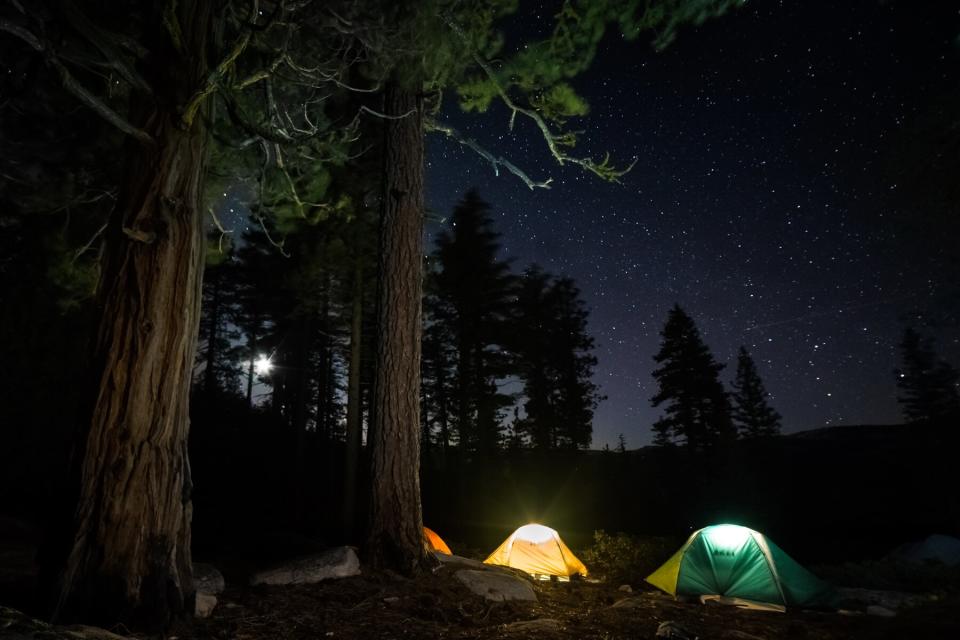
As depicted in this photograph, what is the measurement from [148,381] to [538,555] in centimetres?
763

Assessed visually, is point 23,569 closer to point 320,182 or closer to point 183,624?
point 183,624

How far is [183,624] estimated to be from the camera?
11.8ft

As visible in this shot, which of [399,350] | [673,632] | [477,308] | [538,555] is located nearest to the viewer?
[673,632]

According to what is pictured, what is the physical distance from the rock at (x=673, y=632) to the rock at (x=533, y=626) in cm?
93

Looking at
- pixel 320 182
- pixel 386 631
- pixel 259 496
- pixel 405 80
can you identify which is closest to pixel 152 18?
pixel 405 80

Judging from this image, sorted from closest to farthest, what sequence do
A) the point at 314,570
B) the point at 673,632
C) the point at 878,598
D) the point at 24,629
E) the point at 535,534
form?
the point at 24,629 < the point at 673,632 < the point at 314,570 < the point at 878,598 < the point at 535,534

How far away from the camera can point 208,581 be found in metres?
4.85

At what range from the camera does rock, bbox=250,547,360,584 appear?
517 centimetres

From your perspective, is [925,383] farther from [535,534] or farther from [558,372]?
[535,534]

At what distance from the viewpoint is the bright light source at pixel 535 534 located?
30.8 ft

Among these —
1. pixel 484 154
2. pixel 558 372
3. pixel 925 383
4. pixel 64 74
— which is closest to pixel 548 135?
pixel 484 154

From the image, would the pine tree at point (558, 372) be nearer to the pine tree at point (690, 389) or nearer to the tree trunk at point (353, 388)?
the pine tree at point (690, 389)

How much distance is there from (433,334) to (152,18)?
2588 centimetres

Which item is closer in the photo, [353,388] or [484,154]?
[484,154]
